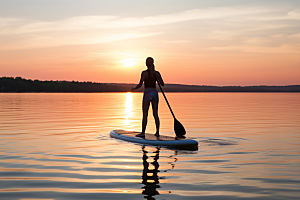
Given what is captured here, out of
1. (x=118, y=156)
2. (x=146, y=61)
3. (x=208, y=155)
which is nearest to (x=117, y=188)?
(x=118, y=156)

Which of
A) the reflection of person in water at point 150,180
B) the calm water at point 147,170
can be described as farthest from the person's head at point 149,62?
the reflection of person in water at point 150,180

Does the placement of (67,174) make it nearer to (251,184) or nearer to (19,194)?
(19,194)

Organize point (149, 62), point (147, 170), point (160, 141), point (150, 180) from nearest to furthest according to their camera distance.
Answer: point (150, 180) < point (147, 170) < point (160, 141) < point (149, 62)

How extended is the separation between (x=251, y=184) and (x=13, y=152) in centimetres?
675

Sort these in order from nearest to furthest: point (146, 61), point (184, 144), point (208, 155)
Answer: point (208, 155)
point (184, 144)
point (146, 61)

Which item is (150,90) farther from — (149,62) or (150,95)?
(149,62)

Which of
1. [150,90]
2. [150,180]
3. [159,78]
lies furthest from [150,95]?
[150,180]

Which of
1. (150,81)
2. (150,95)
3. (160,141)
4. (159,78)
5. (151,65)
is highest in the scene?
(151,65)

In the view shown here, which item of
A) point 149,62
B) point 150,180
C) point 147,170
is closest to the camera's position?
point 150,180

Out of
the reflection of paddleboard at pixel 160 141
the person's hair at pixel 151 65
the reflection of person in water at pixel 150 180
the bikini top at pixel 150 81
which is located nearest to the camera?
the reflection of person in water at pixel 150 180

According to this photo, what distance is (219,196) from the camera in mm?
5426

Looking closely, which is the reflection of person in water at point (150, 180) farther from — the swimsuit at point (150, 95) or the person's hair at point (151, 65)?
the person's hair at point (151, 65)

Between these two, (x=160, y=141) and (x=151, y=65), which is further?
(x=151, y=65)

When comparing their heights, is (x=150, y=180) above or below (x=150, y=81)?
below
